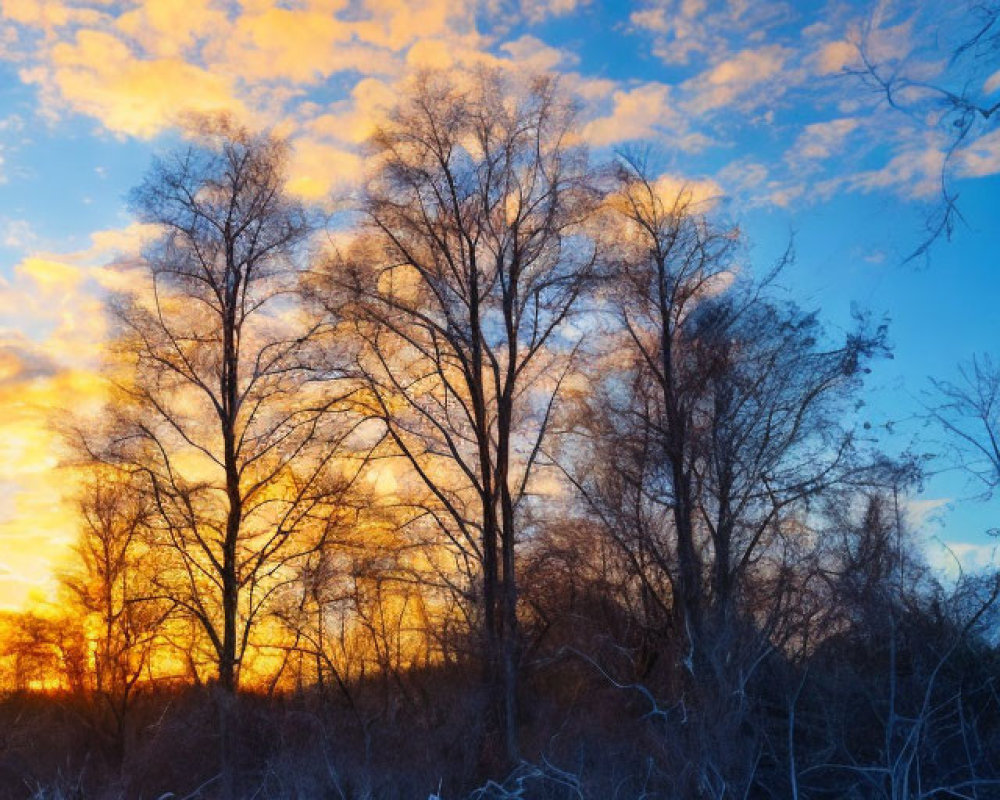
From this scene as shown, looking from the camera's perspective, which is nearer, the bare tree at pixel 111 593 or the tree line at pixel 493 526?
the tree line at pixel 493 526

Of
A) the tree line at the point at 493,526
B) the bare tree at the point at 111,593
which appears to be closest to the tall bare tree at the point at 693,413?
the tree line at the point at 493,526

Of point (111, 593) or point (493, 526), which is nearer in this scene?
point (493, 526)

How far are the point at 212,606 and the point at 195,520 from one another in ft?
16.6

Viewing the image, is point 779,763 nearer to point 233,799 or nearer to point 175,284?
point 233,799

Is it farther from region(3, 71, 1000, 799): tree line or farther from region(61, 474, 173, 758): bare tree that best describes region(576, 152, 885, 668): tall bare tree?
region(61, 474, 173, 758): bare tree

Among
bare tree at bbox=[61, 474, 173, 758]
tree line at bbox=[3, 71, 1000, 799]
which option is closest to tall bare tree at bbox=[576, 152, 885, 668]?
tree line at bbox=[3, 71, 1000, 799]

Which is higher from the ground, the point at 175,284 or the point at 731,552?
the point at 175,284

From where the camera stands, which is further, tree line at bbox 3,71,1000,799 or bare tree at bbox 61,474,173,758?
bare tree at bbox 61,474,173,758

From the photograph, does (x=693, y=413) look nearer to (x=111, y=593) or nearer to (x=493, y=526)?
A: (x=493, y=526)

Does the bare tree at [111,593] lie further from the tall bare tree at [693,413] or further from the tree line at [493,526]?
the tall bare tree at [693,413]

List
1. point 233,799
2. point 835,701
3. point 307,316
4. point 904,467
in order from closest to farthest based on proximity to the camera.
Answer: point 835,701, point 233,799, point 307,316, point 904,467

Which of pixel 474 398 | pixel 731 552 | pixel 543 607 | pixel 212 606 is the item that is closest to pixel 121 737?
pixel 212 606

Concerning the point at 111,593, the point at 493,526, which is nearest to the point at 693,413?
the point at 493,526

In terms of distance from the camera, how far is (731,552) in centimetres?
2514
